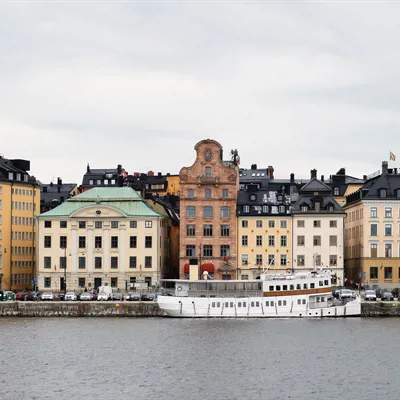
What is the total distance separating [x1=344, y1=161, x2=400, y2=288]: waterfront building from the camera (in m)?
170

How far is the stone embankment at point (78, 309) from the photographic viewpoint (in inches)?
5531

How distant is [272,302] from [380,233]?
37036 mm

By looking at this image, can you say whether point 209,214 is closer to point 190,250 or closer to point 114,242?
point 190,250

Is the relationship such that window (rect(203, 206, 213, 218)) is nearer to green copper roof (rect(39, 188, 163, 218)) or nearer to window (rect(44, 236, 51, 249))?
green copper roof (rect(39, 188, 163, 218))

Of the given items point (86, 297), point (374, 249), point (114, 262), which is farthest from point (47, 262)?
point (374, 249)

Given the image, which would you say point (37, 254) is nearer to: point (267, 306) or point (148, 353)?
point (267, 306)

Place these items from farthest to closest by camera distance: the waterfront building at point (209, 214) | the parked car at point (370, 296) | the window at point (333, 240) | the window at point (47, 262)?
the window at point (47, 262), the window at point (333, 240), the waterfront building at point (209, 214), the parked car at point (370, 296)

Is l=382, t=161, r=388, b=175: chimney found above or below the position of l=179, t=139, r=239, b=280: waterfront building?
above

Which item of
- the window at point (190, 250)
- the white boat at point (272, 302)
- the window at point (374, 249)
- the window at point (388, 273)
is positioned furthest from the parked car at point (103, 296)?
the window at point (388, 273)

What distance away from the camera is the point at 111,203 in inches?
6836

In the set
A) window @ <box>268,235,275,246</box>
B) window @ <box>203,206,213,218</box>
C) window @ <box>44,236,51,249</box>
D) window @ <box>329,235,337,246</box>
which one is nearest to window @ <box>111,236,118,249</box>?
window @ <box>44,236,51,249</box>

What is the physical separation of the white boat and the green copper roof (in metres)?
33.6

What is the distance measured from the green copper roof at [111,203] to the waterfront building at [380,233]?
98.4ft

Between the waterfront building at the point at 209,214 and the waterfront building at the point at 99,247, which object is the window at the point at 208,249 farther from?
the waterfront building at the point at 99,247
